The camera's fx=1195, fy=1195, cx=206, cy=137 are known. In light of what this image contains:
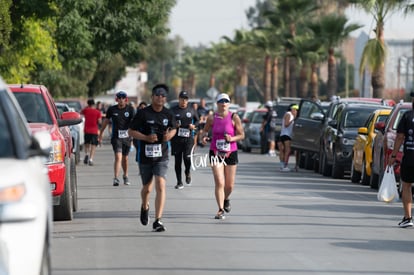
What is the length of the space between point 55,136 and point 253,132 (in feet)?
101

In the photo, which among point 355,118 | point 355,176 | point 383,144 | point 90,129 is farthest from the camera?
point 90,129

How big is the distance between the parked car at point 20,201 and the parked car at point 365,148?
16.5 metres

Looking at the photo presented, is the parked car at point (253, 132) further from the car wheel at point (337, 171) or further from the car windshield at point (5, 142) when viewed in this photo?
the car windshield at point (5, 142)

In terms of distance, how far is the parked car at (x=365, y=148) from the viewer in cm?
2488

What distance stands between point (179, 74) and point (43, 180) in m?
171

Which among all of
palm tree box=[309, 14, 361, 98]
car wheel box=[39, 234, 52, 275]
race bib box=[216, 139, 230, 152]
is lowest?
car wheel box=[39, 234, 52, 275]

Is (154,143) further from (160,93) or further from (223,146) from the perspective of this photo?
(223,146)

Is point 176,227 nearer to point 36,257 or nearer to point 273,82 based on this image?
point 36,257

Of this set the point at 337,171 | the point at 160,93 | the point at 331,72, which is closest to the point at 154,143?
the point at 160,93

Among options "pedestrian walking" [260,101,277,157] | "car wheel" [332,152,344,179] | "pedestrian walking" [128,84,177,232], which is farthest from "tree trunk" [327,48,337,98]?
"pedestrian walking" [128,84,177,232]

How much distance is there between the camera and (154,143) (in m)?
15.5

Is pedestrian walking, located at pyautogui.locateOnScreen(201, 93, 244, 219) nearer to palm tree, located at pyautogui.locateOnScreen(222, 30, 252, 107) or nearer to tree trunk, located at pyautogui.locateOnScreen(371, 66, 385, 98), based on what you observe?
tree trunk, located at pyautogui.locateOnScreen(371, 66, 385, 98)

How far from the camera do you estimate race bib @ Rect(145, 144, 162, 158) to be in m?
15.4

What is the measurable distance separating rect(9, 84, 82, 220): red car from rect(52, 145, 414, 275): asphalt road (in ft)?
1.06
